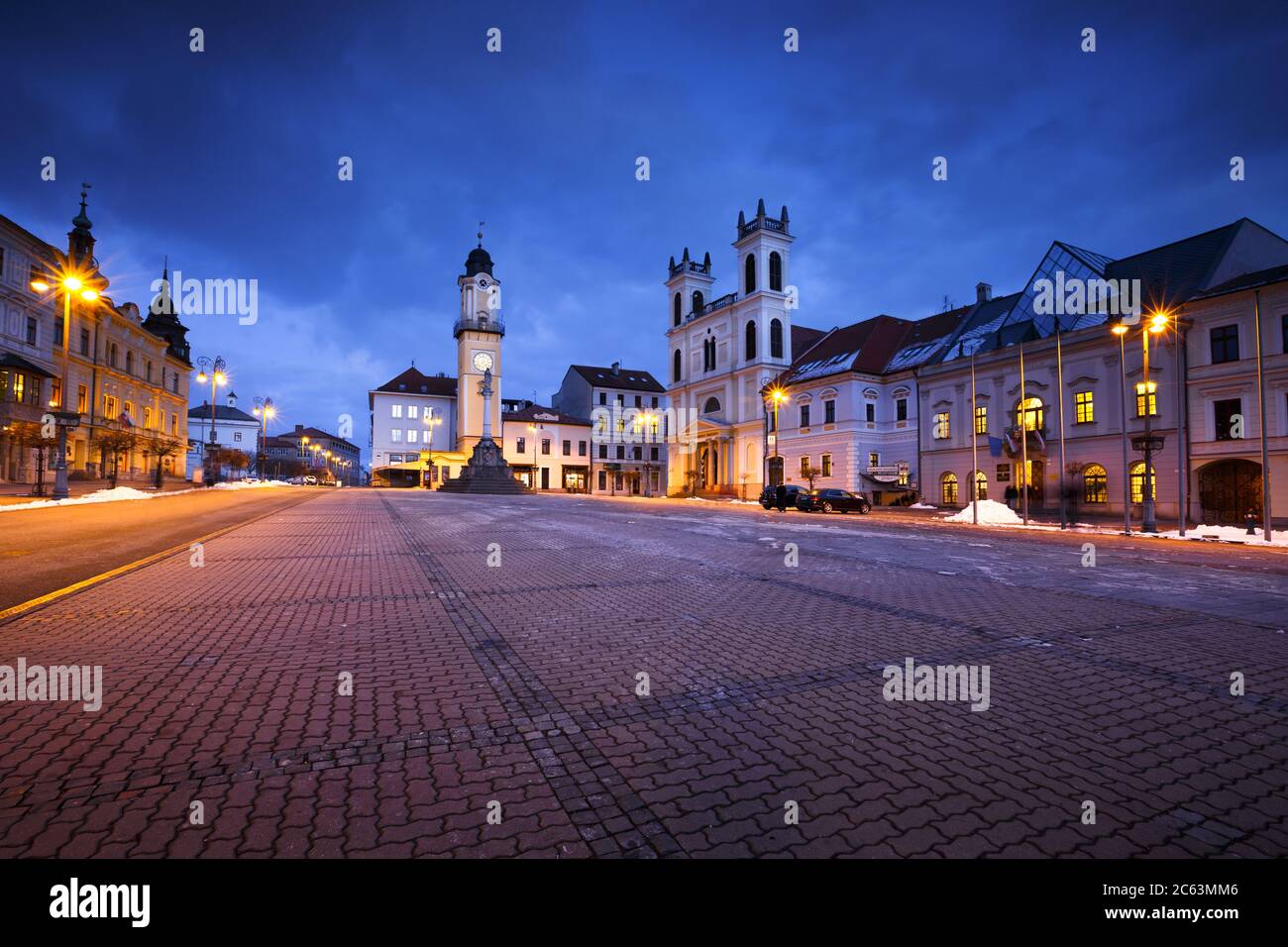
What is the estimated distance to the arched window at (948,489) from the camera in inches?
1555

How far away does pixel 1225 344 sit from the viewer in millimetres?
26906

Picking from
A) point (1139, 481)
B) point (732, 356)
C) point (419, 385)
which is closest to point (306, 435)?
point (419, 385)

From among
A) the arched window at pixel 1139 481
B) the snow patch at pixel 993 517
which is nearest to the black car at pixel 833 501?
the snow patch at pixel 993 517

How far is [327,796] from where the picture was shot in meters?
2.79

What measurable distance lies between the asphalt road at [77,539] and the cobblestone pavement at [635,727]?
1.10 m

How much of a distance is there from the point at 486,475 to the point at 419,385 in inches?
1314

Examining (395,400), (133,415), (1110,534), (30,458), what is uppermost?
(395,400)

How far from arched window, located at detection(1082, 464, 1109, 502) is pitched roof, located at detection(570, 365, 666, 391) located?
200 ft

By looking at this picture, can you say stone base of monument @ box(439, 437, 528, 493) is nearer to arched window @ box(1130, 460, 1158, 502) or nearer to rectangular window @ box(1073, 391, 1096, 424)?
rectangular window @ box(1073, 391, 1096, 424)

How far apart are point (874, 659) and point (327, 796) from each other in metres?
4.09

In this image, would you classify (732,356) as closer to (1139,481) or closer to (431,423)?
(1139,481)

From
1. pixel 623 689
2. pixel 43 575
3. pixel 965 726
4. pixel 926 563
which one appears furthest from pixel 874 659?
pixel 43 575

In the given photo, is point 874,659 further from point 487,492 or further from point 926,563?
point 487,492
